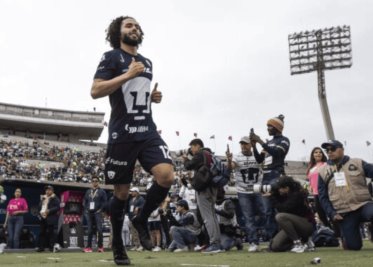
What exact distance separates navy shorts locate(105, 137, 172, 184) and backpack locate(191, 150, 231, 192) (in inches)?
126

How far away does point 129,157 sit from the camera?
454cm

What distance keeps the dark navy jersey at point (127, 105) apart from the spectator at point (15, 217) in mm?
8787

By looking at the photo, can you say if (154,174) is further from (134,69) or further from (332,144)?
(332,144)

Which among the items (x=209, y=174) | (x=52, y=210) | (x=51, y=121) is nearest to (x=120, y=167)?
(x=209, y=174)

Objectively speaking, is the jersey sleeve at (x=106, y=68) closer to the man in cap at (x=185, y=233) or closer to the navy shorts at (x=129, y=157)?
the navy shorts at (x=129, y=157)

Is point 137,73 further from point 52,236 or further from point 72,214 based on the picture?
point 72,214

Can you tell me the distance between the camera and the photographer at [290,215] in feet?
23.7

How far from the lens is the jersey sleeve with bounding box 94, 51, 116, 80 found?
180 inches

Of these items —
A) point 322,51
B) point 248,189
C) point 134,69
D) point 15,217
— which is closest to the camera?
point 134,69

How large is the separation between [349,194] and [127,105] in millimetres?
3727

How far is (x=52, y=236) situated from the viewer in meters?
12.4

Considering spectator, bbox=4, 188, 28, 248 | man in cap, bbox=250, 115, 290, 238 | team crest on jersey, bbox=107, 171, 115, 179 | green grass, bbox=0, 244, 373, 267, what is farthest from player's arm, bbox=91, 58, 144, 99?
spectator, bbox=4, 188, 28, 248

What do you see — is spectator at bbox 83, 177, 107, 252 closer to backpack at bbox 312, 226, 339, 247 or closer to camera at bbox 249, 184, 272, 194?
backpack at bbox 312, 226, 339, 247

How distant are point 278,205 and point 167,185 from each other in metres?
3.30
